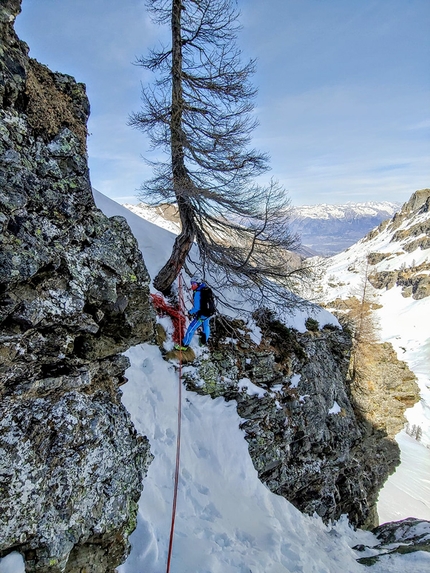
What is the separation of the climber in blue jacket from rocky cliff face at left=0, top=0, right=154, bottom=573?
333 centimetres

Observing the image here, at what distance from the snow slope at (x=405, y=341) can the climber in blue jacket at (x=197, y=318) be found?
13.6 ft

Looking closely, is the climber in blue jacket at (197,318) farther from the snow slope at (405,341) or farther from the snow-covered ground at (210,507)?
the snow slope at (405,341)

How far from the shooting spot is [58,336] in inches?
167

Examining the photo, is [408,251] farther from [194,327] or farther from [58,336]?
[58,336]

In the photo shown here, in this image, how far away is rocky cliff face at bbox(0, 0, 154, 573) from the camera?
3670 millimetres

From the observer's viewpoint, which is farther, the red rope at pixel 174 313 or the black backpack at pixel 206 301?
the red rope at pixel 174 313

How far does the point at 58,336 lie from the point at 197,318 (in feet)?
16.0

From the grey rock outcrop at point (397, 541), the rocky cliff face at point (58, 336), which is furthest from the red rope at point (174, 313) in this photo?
the grey rock outcrop at point (397, 541)

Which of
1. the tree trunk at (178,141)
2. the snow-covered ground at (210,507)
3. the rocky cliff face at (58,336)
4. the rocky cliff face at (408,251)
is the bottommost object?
the snow-covered ground at (210,507)

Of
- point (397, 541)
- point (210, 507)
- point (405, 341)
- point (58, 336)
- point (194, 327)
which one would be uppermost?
point (405, 341)

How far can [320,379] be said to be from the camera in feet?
40.3

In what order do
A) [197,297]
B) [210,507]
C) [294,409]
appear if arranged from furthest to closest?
[294,409]
[197,297]
[210,507]

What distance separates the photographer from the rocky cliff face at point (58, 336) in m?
3.67

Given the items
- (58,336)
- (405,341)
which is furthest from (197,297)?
(405,341)
